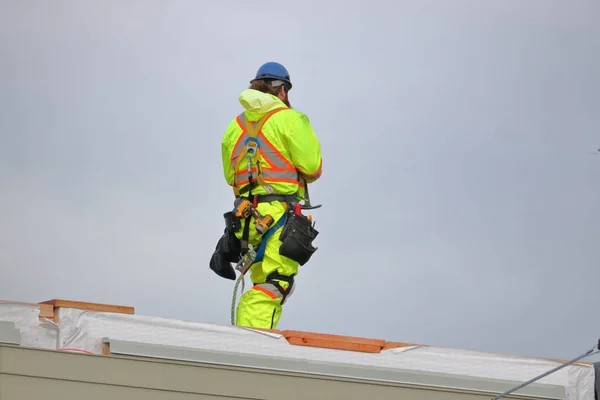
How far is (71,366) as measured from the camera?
550cm

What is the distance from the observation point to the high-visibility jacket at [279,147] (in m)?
7.59

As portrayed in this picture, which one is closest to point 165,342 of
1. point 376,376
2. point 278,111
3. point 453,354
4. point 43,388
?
point 43,388

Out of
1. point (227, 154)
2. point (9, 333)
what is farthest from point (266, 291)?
point (9, 333)

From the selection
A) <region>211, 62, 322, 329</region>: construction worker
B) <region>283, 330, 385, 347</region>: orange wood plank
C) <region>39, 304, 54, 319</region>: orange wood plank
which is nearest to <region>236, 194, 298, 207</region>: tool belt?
<region>211, 62, 322, 329</region>: construction worker

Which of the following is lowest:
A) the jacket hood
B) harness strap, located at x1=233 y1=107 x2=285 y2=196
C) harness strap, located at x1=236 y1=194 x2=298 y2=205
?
harness strap, located at x1=236 y1=194 x2=298 y2=205

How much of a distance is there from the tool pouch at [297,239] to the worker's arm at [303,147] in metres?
0.35

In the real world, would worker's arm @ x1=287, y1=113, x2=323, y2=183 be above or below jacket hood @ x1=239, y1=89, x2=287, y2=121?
below

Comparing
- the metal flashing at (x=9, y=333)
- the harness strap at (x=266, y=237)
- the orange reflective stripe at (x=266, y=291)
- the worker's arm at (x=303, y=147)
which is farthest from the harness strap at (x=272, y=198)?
the metal flashing at (x=9, y=333)

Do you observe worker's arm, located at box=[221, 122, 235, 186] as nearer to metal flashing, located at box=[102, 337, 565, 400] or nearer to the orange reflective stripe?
the orange reflective stripe

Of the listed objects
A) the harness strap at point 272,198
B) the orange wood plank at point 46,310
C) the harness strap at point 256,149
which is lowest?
the orange wood plank at point 46,310

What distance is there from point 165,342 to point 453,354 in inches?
67.6

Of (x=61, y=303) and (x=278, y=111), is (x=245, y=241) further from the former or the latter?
(x=61, y=303)

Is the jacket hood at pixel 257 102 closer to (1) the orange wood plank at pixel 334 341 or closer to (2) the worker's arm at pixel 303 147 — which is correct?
(2) the worker's arm at pixel 303 147

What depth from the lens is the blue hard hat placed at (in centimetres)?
805
